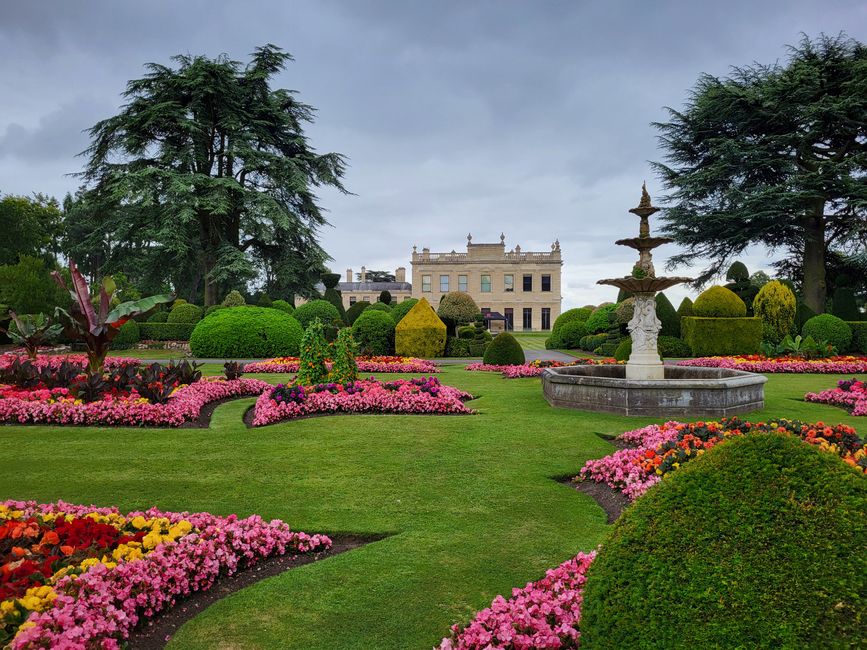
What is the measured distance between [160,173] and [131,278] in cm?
2933

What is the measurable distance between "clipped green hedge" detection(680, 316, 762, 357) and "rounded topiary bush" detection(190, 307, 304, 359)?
14617mm

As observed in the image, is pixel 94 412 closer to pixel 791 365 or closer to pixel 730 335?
pixel 791 365

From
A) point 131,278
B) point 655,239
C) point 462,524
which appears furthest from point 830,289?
point 131,278

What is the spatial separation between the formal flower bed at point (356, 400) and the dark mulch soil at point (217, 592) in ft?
15.8

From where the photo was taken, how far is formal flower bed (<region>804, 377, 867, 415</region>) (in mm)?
8945

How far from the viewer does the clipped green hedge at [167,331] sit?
25.9 m

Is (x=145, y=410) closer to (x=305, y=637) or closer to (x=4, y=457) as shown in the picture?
(x=4, y=457)

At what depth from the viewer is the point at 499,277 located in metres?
61.6

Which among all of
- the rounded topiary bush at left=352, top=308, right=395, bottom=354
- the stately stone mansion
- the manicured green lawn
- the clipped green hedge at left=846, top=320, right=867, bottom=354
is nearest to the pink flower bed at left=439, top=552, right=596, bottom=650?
the manicured green lawn

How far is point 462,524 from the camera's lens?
4062mm

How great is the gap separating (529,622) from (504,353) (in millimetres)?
13610

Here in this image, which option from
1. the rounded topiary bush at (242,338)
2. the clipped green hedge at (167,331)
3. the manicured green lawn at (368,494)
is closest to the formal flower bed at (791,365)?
the manicured green lawn at (368,494)

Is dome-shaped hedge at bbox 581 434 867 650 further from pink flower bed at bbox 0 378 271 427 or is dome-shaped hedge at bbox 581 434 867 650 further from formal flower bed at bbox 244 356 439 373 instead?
formal flower bed at bbox 244 356 439 373

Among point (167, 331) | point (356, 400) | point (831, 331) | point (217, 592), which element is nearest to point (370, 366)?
point (356, 400)
